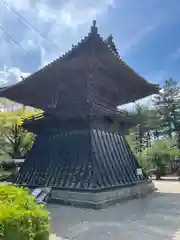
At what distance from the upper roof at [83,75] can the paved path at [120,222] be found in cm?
428

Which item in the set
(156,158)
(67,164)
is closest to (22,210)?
(67,164)

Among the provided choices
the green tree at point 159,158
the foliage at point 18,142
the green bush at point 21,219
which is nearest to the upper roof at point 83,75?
the green bush at point 21,219

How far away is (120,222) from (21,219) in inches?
137

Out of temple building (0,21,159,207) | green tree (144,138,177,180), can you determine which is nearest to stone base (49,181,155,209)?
temple building (0,21,159,207)

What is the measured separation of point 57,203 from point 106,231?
287cm

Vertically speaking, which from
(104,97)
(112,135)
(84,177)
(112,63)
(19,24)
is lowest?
(84,177)

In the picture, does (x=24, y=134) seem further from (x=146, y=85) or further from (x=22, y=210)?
(x=22, y=210)

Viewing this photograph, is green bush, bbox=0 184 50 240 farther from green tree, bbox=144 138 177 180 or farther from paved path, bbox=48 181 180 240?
green tree, bbox=144 138 177 180

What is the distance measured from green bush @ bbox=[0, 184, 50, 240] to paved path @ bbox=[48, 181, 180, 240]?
1990mm

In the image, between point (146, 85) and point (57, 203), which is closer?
point (57, 203)

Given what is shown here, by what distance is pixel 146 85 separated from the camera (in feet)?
30.4

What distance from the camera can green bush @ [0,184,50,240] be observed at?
169 cm

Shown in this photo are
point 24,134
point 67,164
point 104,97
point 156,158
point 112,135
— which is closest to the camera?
point 67,164

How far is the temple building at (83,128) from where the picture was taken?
6.86 metres
